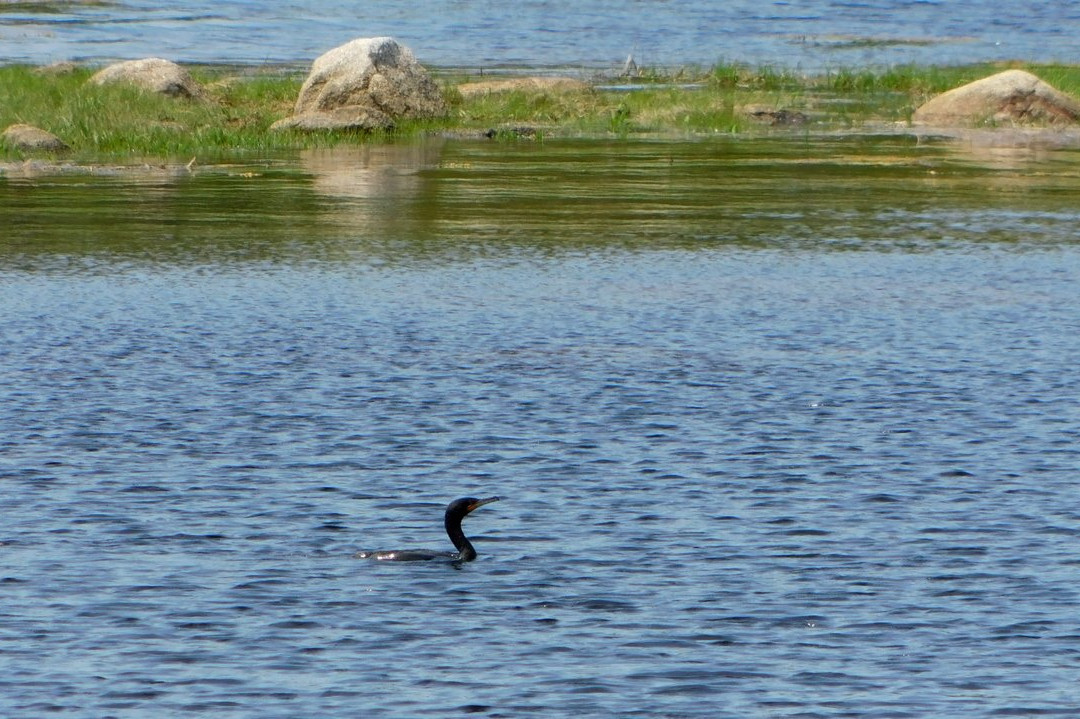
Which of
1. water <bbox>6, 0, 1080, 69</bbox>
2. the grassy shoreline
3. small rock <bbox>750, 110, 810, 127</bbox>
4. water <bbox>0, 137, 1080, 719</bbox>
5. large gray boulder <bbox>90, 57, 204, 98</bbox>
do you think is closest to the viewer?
water <bbox>0, 137, 1080, 719</bbox>

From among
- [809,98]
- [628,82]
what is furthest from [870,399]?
[628,82]

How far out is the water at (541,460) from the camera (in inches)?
459

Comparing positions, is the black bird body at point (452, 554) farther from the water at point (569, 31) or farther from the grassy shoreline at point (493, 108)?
the water at point (569, 31)

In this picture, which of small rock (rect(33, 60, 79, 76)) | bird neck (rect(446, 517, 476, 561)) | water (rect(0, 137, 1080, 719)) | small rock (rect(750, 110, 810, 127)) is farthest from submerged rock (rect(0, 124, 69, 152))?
bird neck (rect(446, 517, 476, 561))

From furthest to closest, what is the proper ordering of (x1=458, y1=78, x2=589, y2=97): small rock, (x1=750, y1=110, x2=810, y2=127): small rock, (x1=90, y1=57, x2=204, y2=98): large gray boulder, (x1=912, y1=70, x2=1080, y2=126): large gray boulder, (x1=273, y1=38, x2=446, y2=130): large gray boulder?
1. (x1=458, y1=78, x2=589, y2=97): small rock
2. (x1=750, y1=110, x2=810, y2=127): small rock
3. (x1=912, y1=70, x2=1080, y2=126): large gray boulder
4. (x1=90, y1=57, x2=204, y2=98): large gray boulder
5. (x1=273, y1=38, x2=446, y2=130): large gray boulder

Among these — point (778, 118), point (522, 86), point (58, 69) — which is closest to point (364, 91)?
point (522, 86)

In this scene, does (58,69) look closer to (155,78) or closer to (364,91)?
(155,78)

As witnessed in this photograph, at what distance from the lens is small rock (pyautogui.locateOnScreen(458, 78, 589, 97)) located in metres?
50.8

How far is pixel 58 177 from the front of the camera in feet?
124

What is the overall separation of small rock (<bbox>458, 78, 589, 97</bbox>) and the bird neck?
123 feet

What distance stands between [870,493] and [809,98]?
3906 centimetres

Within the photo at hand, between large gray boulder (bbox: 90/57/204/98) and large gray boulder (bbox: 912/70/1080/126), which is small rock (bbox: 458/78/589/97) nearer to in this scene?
large gray boulder (bbox: 90/57/204/98)

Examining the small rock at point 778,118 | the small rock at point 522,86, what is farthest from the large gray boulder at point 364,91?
the small rock at point 778,118

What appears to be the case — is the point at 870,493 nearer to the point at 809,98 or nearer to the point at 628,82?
the point at 809,98
